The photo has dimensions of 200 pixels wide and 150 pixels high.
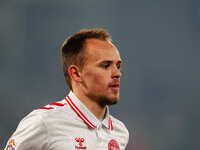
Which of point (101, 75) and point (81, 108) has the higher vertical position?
point (101, 75)

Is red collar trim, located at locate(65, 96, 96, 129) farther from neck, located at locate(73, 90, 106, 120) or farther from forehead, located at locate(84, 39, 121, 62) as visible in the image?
forehead, located at locate(84, 39, 121, 62)

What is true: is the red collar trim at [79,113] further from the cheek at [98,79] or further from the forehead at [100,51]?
the forehead at [100,51]

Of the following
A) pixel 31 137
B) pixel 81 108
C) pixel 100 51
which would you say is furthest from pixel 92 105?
pixel 31 137

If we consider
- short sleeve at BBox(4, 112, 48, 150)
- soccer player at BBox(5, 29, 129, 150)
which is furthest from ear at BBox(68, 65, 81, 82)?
short sleeve at BBox(4, 112, 48, 150)

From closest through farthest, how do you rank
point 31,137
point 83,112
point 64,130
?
point 31,137, point 64,130, point 83,112

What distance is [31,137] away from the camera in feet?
6.15

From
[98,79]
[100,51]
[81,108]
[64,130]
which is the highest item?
[100,51]

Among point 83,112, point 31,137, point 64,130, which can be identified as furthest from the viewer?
point 83,112

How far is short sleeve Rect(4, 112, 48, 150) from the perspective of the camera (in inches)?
73.9

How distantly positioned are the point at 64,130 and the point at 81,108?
19cm

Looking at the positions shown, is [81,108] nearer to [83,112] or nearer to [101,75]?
[83,112]

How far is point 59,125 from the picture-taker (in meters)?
2.00

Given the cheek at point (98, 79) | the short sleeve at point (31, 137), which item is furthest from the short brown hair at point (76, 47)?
the short sleeve at point (31, 137)

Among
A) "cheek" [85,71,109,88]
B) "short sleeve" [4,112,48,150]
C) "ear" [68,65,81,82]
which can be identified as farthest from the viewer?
"ear" [68,65,81,82]
